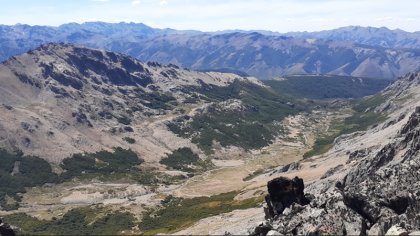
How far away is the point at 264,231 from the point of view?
72688 millimetres

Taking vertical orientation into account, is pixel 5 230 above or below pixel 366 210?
below

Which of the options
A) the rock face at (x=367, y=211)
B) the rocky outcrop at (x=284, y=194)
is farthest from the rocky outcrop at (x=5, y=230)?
the rocky outcrop at (x=284, y=194)

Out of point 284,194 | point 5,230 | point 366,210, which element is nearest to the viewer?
point 366,210

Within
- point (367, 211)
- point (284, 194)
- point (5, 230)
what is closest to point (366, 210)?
point (367, 211)

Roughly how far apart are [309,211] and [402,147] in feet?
306

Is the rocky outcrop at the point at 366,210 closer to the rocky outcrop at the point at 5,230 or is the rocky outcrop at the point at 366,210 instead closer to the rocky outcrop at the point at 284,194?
the rocky outcrop at the point at 284,194

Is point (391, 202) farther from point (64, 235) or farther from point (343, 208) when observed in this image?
point (64, 235)

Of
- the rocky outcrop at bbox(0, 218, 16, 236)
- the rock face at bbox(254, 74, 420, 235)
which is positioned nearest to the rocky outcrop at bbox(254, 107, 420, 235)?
the rock face at bbox(254, 74, 420, 235)

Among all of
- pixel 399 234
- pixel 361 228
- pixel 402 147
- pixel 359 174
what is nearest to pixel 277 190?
pixel 361 228

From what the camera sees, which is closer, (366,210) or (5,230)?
(366,210)

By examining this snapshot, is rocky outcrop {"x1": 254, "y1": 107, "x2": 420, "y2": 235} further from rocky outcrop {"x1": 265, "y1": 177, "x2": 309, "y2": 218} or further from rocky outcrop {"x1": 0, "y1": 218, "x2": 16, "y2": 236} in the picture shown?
rocky outcrop {"x1": 0, "y1": 218, "x2": 16, "y2": 236}

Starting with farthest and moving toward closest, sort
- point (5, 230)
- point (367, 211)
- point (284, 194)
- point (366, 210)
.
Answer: point (5, 230) < point (284, 194) < point (366, 210) < point (367, 211)

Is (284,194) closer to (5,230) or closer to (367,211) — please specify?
(367,211)

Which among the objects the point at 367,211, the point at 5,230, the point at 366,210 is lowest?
the point at 5,230
